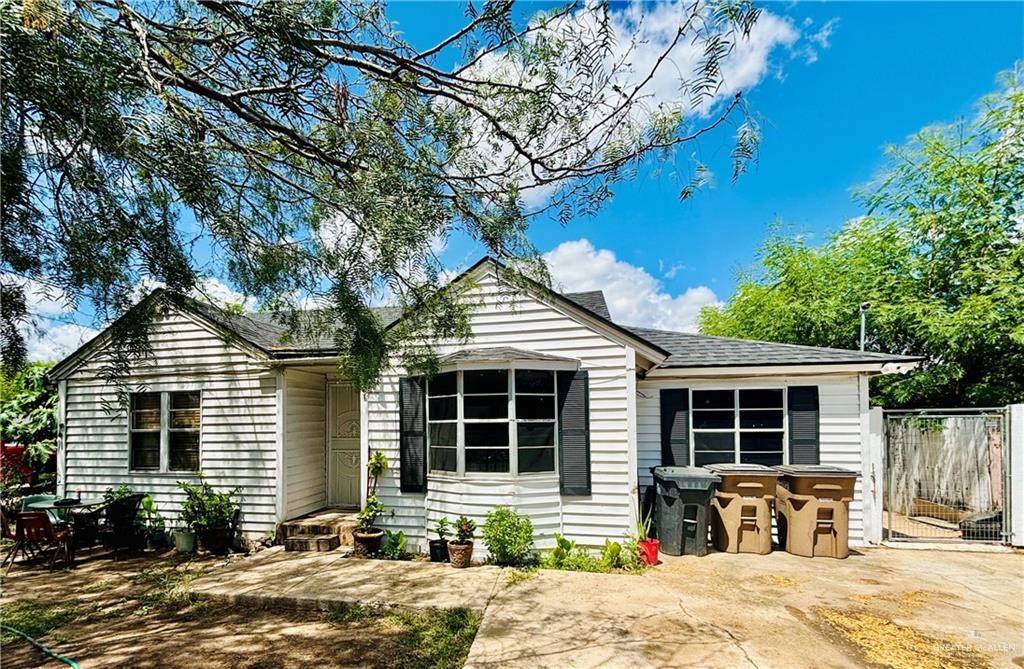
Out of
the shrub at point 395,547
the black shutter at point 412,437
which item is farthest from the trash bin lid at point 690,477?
the shrub at point 395,547

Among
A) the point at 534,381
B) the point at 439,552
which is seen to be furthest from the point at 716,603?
the point at 439,552

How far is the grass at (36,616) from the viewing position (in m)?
4.90

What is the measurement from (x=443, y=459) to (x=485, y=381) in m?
1.38

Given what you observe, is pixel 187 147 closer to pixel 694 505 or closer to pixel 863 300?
pixel 694 505

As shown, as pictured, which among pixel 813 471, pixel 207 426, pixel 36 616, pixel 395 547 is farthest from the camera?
pixel 207 426

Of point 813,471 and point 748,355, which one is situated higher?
point 748,355

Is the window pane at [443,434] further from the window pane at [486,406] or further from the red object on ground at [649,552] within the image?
the red object on ground at [649,552]

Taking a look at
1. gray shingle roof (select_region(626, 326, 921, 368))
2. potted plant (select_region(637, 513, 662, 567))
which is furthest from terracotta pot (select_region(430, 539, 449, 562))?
gray shingle roof (select_region(626, 326, 921, 368))

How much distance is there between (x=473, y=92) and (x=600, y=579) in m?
5.64

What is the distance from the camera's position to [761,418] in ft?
25.3

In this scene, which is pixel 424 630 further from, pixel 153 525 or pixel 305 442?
pixel 153 525

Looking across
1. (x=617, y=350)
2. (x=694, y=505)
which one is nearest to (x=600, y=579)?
(x=694, y=505)

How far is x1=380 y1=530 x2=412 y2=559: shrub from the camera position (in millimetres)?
7000

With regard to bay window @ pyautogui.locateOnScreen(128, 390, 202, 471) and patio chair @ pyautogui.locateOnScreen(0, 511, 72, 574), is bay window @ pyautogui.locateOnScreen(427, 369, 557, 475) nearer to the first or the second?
bay window @ pyautogui.locateOnScreen(128, 390, 202, 471)
